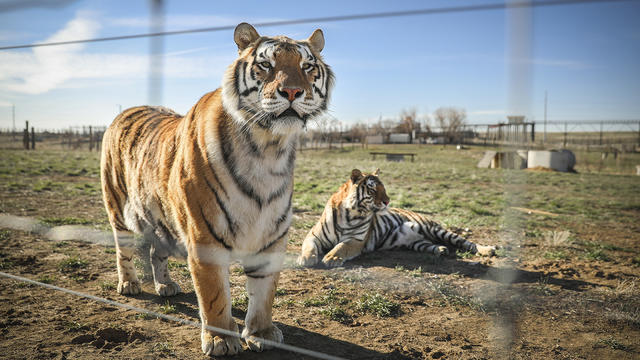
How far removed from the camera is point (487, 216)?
27.0 ft

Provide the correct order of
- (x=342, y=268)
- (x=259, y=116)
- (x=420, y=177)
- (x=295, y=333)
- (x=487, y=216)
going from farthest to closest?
(x=420, y=177)
(x=487, y=216)
(x=342, y=268)
(x=295, y=333)
(x=259, y=116)

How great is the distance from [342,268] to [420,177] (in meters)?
11.0

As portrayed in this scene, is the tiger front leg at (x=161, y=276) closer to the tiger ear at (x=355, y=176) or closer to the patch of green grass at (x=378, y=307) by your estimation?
the patch of green grass at (x=378, y=307)

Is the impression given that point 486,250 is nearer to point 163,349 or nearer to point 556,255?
→ point 556,255

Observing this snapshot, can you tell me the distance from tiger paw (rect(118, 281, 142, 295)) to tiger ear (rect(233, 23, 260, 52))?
8.20ft

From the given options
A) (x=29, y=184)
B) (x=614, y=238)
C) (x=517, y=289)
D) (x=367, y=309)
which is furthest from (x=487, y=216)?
(x=29, y=184)

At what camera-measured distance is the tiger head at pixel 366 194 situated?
201 inches

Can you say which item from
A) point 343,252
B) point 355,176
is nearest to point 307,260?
point 343,252

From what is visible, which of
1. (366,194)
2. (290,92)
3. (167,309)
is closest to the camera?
(290,92)

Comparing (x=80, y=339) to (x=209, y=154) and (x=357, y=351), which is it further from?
(x=357, y=351)

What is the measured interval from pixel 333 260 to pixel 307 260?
1.04 feet

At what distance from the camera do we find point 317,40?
9.68 ft

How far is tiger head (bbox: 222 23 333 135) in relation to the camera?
2480mm

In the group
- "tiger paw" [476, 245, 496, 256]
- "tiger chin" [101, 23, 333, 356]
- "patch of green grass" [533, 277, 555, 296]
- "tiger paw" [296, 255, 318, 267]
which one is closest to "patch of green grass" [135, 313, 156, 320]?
"tiger chin" [101, 23, 333, 356]
